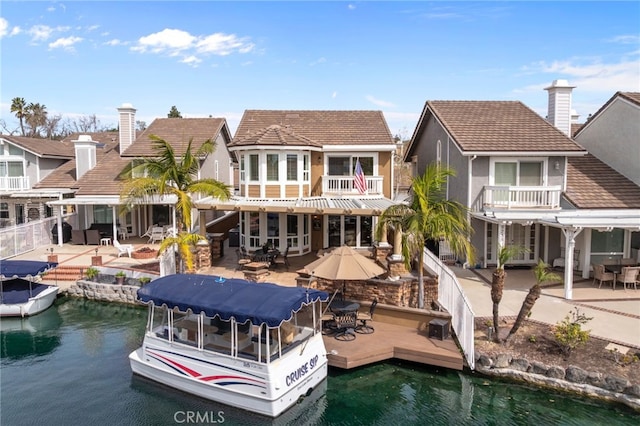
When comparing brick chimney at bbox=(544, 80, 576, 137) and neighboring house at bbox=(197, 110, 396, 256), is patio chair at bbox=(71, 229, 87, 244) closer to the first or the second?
neighboring house at bbox=(197, 110, 396, 256)

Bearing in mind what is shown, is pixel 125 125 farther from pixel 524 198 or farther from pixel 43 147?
pixel 524 198

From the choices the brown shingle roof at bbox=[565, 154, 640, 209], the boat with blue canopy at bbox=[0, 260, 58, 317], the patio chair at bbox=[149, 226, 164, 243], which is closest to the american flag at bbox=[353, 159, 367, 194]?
the brown shingle roof at bbox=[565, 154, 640, 209]

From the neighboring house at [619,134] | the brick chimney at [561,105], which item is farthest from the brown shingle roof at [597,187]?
the brick chimney at [561,105]

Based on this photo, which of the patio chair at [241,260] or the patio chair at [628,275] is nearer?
the patio chair at [628,275]

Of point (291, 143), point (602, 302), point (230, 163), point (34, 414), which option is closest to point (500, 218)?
point (602, 302)

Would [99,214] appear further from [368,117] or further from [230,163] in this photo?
[368,117]

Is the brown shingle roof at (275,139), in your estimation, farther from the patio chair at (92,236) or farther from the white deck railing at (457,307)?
the patio chair at (92,236)

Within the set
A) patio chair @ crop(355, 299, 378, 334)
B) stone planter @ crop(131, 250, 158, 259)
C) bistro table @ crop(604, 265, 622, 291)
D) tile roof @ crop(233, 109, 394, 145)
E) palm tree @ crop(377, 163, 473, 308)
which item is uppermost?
tile roof @ crop(233, 109, 394, 145)
